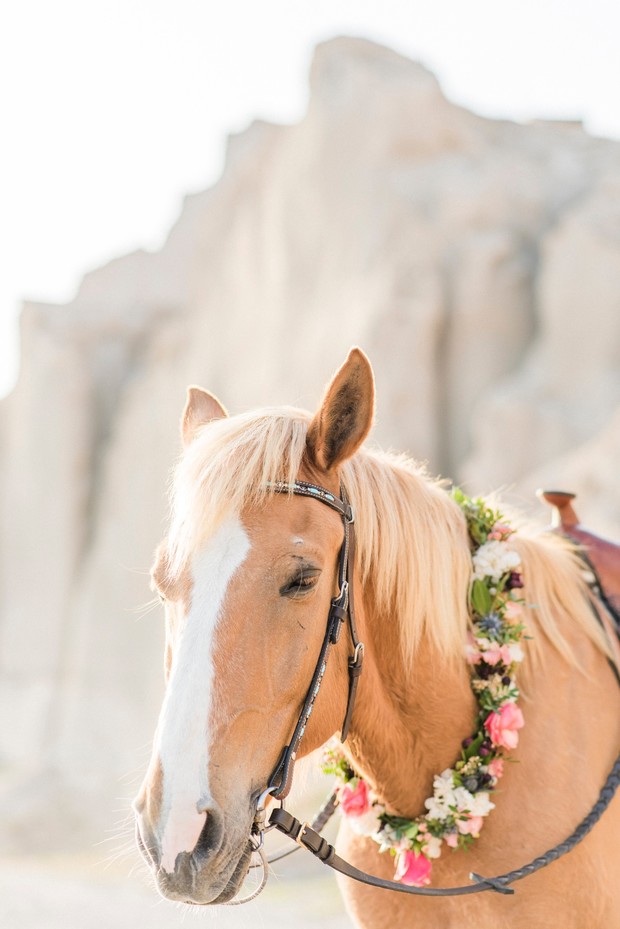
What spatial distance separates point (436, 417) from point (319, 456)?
11096mm

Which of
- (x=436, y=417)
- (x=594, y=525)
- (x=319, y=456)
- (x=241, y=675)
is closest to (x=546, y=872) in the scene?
(x=241, y=675)

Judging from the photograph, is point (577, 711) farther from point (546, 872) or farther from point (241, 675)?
point (241, 675)

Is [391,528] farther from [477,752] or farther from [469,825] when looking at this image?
[469,825]

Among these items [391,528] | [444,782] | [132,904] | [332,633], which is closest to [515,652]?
[444,782]

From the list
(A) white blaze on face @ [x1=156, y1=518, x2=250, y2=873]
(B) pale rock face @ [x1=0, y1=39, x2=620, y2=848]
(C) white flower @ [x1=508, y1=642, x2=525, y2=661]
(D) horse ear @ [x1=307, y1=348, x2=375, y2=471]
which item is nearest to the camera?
(A) white blaze on face @ [x1=156, y1=518, x2=250, y2=873]

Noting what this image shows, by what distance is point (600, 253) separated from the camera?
39.0 feet

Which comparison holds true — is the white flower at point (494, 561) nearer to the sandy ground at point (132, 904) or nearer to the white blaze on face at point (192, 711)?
the white blaze on face at point (192, 711)

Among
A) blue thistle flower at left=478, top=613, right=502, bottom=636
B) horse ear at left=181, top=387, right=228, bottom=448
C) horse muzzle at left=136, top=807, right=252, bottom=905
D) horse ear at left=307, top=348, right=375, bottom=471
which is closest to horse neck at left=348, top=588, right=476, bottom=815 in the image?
blue thistle flower at left=478, top=613, right=502, bottom=636

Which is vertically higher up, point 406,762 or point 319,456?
point 319,456

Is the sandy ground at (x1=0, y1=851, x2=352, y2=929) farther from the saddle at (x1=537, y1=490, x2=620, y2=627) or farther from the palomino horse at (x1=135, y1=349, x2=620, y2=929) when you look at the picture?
the palomino horse at (x1=135, y1=349, x2=620, y2=929)

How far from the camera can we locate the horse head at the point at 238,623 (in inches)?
58.8

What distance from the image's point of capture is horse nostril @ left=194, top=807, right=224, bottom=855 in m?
1.48

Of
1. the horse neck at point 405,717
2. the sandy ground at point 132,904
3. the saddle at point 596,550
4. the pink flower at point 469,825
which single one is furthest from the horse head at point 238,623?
the sandy ground at point 132,904

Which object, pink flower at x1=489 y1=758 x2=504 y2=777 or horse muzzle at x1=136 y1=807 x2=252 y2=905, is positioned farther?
pink flower at x1=489 y1=758 x2=504 y2=777
